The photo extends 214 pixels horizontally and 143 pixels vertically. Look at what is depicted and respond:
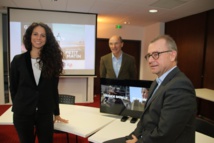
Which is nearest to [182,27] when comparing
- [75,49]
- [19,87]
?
[75,49]

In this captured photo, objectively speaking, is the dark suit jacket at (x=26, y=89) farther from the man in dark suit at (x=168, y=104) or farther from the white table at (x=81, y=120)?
the man in dark suit at (x=168, y=104)

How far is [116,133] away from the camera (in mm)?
1673

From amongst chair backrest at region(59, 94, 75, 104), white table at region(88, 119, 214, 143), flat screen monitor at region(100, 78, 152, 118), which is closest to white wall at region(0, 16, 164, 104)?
chair backrest at region(59, 94, 75, 104)

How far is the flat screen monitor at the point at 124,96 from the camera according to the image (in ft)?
6.30

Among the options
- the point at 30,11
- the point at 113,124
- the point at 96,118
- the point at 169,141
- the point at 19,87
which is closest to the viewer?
the point at 169,141

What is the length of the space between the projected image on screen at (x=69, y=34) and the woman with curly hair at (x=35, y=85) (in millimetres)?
3126

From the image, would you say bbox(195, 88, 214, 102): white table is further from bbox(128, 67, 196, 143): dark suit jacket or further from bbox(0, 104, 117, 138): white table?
bbox(128, 67, 196, 143): dark suit jacket

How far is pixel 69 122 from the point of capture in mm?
1896

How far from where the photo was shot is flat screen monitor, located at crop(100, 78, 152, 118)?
1.92m

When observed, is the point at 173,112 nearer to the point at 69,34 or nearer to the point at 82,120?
the point at 82,120

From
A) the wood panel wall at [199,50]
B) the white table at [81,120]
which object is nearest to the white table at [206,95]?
the wood panel wall at [199,50]

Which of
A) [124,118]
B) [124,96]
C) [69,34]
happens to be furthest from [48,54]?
[69,34]

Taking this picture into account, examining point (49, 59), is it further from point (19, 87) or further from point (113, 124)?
point (113, 124)

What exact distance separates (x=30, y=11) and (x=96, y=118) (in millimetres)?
3749
